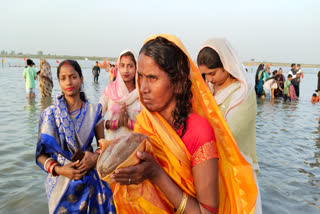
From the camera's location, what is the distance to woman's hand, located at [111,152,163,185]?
1.11 m

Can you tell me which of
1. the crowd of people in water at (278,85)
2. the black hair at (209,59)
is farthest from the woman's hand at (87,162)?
the crowd of people in water at (278,85)

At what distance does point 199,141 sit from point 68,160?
1.40 metres

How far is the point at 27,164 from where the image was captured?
16.3ft

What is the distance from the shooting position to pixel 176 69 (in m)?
1.33

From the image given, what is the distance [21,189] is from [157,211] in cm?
355

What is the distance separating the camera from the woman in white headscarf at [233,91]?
6.89ft

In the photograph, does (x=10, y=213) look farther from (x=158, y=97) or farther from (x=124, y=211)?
(x=158, y=97)

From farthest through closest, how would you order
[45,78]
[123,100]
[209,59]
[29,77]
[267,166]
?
[45,78] → [29,77] → [267,166] → [123,100] → [209,59]

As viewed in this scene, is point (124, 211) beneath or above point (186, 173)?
beneath

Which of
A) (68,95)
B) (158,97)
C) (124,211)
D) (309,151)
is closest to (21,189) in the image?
(68,95)

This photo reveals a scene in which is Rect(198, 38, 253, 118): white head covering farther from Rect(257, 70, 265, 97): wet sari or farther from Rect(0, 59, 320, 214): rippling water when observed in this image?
Rect(257, 70, 265, 97): wet sari

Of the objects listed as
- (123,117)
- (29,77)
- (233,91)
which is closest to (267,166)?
(123,117)

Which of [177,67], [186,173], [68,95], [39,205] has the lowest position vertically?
[39,205]

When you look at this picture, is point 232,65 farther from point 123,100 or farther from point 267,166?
point 267,166
